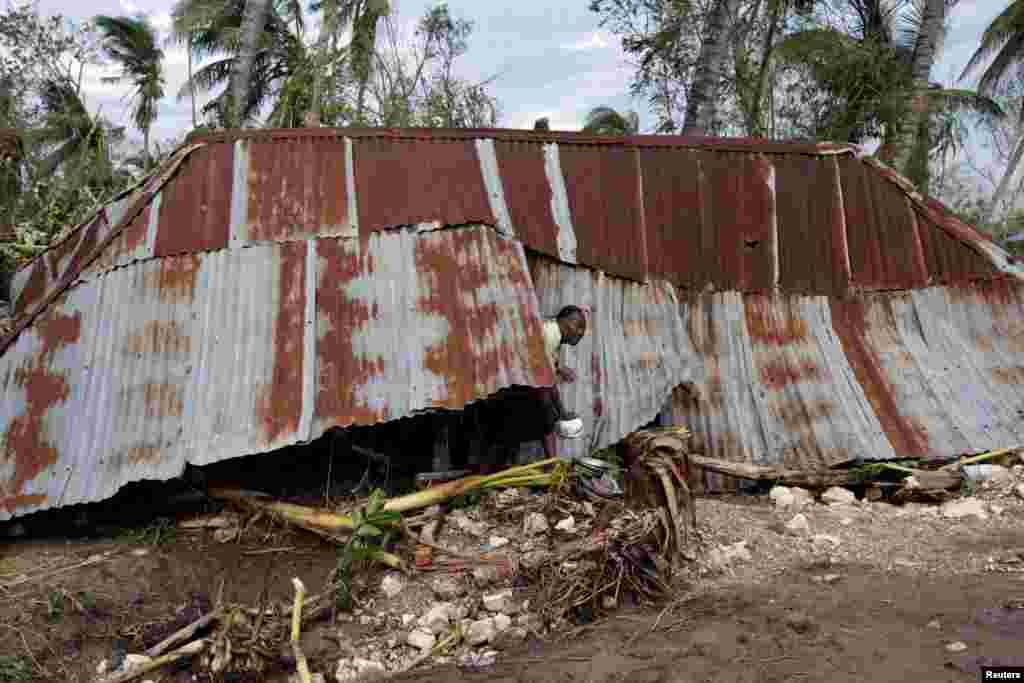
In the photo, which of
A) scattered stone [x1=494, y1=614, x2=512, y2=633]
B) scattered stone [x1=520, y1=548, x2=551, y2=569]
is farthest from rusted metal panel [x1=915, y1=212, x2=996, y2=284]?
scattered stone [x1=494, y1=614, x2=512, y2=633]

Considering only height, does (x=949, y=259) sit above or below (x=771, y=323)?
above

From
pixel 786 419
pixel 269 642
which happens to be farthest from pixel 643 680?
pixel 786 419

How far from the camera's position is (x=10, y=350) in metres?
5.77

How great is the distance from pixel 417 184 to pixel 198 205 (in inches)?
70.0

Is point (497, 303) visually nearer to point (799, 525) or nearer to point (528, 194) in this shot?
point (528, 194)

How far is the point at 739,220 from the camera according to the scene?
7285 millimetres

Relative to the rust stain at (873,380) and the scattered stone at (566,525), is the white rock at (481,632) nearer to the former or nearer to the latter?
the scattered stone at (566,525)

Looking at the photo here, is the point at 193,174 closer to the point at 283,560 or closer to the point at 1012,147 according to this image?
the point at 283,560

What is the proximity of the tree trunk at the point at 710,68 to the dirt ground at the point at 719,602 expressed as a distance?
21.9 feet

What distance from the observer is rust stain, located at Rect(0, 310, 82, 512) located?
5.24m

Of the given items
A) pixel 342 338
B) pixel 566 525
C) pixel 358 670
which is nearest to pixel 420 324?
pixel 342 338

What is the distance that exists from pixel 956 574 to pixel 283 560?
424 centimetres

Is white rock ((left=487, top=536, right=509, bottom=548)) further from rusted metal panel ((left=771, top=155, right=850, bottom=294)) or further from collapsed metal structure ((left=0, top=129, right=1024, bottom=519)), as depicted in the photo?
rusted metal panel ((left=771, top=155, right=850, bottom=294))

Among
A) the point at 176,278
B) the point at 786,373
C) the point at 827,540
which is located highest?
the point at 176,278
